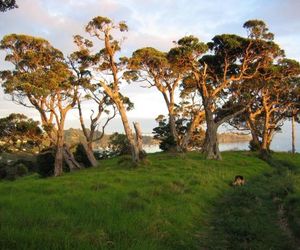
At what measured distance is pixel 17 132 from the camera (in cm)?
4438

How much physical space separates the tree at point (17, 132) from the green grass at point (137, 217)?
87.2 ft

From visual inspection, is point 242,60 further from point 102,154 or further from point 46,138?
point 102,154

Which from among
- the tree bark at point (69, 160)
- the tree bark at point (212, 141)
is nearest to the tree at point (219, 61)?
the tree bark at point (212, 141)

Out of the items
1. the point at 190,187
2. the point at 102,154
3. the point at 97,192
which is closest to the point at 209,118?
the point at 190,187

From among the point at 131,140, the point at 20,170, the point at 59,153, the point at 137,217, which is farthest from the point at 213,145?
the point at 20,170

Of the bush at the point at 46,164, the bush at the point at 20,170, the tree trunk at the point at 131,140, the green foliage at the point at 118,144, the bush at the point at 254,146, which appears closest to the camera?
the tree trunk at the point at 131,140

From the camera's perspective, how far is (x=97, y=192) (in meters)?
16.2

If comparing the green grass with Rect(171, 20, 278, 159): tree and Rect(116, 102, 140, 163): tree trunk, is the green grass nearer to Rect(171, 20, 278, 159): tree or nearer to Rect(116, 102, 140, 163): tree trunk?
Rect(116, 102, 140, 163): tree trunk

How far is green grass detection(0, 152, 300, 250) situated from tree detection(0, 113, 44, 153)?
26.6 metres

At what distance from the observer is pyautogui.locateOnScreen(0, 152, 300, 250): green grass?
9672 millimetres

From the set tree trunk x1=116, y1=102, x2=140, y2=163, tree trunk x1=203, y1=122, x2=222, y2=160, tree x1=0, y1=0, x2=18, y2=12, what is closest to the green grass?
tree x1=0, y1=0, x2=18, y2=12

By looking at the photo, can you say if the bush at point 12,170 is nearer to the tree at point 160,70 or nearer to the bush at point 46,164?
the bush at point 46,164

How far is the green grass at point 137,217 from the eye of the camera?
9672 mm

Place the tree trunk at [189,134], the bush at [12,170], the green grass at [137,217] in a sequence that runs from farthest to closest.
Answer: the bush at [12,170]
the tree trunk at [189,134]
the green grass at [137,217]
